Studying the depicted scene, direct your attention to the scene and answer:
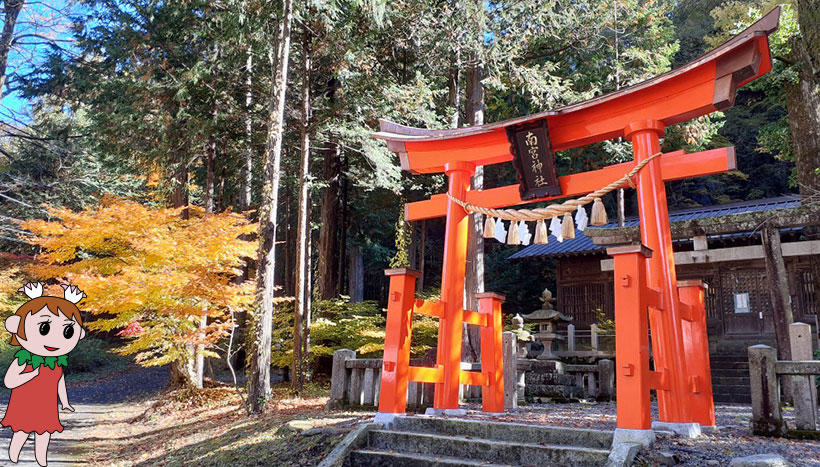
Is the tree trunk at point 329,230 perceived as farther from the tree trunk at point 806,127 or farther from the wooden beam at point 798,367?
the wooden beam at point 798,367

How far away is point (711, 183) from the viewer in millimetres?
25594

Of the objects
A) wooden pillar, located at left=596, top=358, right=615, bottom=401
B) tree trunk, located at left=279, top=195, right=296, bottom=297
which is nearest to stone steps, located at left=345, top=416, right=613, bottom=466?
wooden pillar, located at left=596, top=358, right=615, bottom=401

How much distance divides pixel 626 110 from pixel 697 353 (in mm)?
2927

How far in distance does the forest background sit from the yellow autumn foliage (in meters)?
0.04

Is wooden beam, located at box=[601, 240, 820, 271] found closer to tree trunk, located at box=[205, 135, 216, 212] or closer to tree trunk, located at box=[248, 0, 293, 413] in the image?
tree trunk, located at box=[248, 0, 293, 413]

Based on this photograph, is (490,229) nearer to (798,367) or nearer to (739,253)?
(798,367)

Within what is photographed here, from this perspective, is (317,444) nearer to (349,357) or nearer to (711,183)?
(349,357)

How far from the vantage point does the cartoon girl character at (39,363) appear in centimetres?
450

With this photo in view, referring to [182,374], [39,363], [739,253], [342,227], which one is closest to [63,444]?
[182,374]

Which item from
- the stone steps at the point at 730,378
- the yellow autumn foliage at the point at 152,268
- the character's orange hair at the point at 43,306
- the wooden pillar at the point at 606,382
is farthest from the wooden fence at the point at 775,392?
the yellow autumn foliage at the point at 152,268

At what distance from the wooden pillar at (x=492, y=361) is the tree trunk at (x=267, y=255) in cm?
422

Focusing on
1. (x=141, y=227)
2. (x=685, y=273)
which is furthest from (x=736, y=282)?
(x=141, y=227)

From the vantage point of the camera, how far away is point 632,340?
5066 mm

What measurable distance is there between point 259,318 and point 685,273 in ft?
48.7
